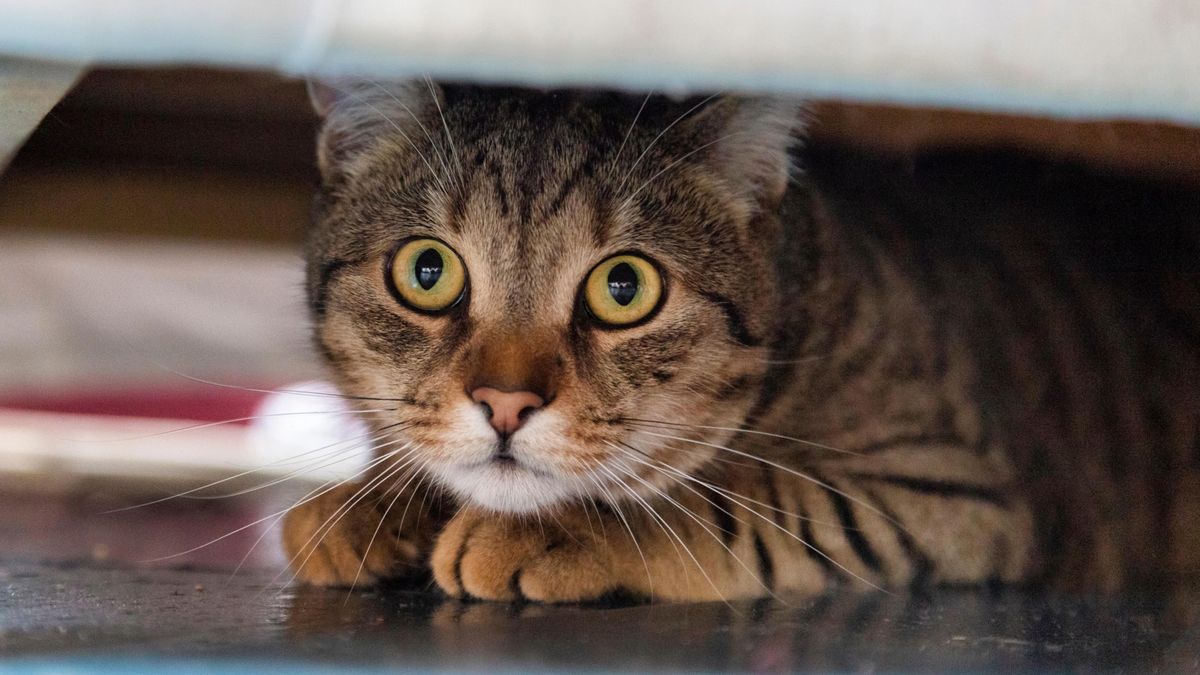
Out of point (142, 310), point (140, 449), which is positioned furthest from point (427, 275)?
point (142, 310)

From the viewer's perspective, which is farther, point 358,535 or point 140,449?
point 140,449

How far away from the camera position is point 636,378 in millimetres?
1598

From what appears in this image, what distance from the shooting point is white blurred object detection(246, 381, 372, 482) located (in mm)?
1738

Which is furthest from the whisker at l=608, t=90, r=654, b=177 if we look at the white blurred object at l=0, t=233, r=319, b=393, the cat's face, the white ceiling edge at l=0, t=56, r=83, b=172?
the white blurred object at l=0, t=233, r=319, b=393

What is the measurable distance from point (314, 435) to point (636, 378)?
38.7 inches

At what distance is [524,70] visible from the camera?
953 millimetres

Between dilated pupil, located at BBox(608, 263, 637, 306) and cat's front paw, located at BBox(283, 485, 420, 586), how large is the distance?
462 mm

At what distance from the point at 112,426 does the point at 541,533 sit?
197 centimetres

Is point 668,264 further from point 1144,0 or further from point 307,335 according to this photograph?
point 1144,0

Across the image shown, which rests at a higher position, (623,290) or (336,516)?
(623,290)

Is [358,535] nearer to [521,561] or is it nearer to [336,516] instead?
[336,516]

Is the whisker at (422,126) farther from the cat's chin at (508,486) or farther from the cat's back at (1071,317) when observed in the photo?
the cat's back at (1071,317)

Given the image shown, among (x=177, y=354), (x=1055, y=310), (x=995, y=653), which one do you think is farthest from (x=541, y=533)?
(x=177, y=354)

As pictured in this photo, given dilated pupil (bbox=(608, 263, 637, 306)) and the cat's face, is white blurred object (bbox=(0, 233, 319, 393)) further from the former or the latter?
dilated pupil (bbox=(608, 263, 637, 306))
